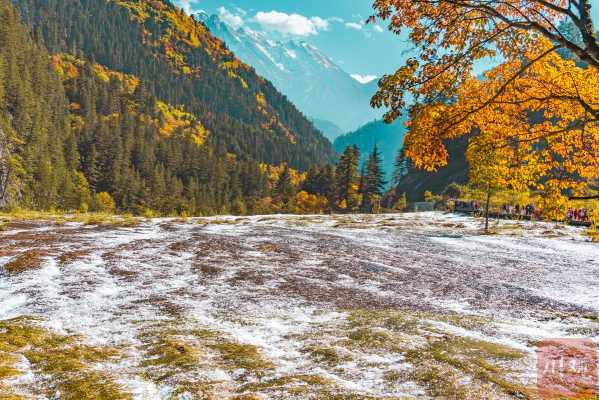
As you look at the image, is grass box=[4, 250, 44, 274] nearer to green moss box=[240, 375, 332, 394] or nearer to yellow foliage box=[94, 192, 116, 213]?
green moss box=[240, 375, 332, 394]

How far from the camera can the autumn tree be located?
11.0 metres

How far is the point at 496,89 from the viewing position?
39.4 ft

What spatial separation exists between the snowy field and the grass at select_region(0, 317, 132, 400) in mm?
34

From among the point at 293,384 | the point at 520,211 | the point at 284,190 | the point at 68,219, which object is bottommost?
the point at 68,219

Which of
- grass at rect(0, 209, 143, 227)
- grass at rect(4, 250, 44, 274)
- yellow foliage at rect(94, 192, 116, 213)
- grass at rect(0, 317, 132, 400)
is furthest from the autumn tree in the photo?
yellow foliage at rect(94, 192, 116, 213)

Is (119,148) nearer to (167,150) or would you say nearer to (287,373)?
(167,150)

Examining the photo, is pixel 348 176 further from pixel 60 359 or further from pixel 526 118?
pixel 60 359

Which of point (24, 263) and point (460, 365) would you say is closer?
point (460, 365)

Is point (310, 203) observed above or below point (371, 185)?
below

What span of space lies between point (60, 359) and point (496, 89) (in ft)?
41.1

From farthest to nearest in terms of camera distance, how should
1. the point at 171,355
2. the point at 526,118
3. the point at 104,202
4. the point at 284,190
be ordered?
the point at 284,190 → the point at 104,202 → the point at 526,118 → the point at 171,355

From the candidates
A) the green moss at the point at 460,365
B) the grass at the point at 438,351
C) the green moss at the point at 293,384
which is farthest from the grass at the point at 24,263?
the green moss at the point at 460,365

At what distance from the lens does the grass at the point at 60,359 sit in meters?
6.79

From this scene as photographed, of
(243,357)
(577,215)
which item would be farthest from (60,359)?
(577,215)
